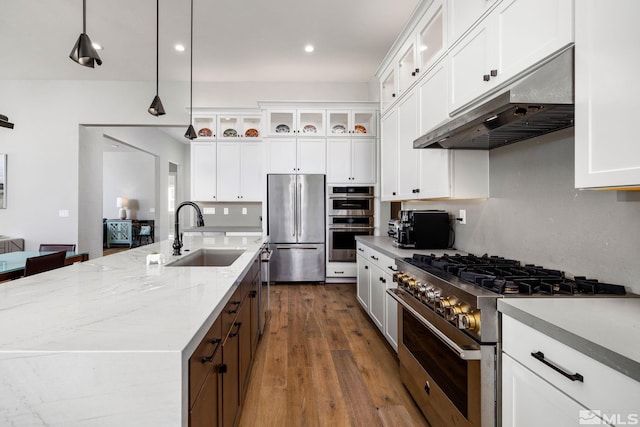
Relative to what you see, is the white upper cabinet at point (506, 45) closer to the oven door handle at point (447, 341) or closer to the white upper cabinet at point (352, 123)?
the oven door handle at point (447, 341)

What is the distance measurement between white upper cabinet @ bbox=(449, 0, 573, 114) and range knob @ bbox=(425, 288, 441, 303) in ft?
3.59

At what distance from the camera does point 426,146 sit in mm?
2252

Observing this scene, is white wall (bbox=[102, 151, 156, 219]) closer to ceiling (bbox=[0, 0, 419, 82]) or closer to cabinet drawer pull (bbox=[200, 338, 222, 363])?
ceiling (bbox=[0, 0, 419, 82])

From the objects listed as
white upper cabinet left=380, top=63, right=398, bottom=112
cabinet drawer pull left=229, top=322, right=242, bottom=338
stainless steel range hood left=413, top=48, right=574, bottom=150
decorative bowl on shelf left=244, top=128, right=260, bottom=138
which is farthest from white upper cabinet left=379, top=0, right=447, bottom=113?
decorative bowl on shelf left=244, top=128, right=260, bottom=138

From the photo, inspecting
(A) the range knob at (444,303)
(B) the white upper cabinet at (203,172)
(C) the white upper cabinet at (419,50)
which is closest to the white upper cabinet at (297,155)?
(B) the white upper cabinet at (203,172)

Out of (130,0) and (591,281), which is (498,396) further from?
(130,0)

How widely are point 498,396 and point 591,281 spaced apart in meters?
0.66

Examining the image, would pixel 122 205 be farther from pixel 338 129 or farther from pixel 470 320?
pixel 470 320

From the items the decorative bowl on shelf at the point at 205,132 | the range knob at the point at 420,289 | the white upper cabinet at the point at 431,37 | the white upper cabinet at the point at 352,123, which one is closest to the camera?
the range knob at the point at 420,289

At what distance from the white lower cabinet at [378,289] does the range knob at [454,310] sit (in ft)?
3.22

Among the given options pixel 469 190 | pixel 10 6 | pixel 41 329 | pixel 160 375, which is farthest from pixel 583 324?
pixel 10 6

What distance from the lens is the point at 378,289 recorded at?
2.91m

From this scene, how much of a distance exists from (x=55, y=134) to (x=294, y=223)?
4.25 meters

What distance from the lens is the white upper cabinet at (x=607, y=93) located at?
3.22ft
